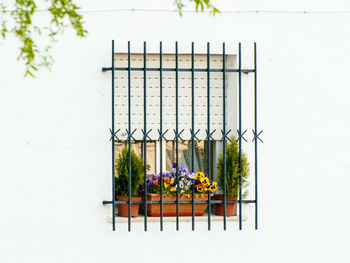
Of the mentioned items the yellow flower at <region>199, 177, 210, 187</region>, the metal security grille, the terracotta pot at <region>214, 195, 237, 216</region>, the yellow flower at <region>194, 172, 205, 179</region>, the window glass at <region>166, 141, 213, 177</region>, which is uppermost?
the metal security grille

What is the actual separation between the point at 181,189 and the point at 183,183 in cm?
6

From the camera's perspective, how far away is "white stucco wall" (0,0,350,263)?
6035 millimetres

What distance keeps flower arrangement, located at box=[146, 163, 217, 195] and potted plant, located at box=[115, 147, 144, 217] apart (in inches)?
5.2

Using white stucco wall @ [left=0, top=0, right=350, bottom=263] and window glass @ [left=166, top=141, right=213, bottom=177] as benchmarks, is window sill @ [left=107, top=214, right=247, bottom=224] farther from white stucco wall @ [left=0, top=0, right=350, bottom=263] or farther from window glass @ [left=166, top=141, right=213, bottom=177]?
window glass @ [left=166, top=141, right=213, bottom=177]

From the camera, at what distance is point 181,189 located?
20.2 ft

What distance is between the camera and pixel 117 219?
6121mm

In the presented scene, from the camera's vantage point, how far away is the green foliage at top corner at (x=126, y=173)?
608 cm

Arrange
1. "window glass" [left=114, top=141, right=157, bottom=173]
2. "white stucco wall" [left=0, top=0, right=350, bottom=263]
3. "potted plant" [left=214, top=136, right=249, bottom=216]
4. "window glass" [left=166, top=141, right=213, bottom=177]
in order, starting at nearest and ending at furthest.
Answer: "white stucco wall" [left=0, top=0, right=350, bottom=263]
"potted plant" [left=214, top=136, right=249, bottom=216]
"window glass" [left=114, top=141, right=157, bottom=173]
"window glass" [left=166, top=141, right=213, bottom=177]

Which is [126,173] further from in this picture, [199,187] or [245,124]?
[245,124]

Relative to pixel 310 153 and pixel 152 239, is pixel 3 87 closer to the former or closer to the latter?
pixel 152 239

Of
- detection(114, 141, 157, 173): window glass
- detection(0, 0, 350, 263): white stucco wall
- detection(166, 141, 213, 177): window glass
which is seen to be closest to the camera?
detection(0, 0, 350, 263): white stucco wall

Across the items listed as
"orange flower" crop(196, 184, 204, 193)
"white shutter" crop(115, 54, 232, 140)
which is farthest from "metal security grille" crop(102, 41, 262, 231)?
"orange flower" crop(196, 184, 204, 193)

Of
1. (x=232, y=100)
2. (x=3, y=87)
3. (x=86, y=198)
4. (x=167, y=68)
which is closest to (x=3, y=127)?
(x=3, y=87)

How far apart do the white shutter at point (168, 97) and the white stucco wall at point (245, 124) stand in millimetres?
161
